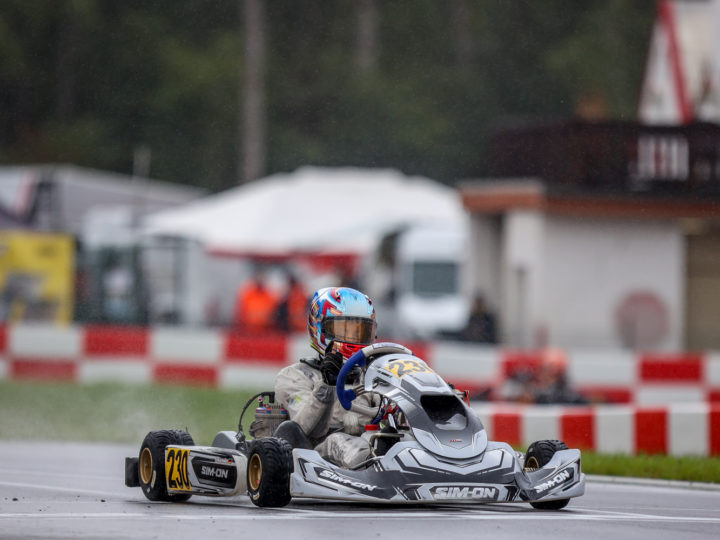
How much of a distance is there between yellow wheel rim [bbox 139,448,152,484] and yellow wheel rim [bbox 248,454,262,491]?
95 cm

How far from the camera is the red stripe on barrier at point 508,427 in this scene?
1249 cm

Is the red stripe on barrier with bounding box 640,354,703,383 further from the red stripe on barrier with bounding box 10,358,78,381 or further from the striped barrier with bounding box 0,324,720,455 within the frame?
the red stripe on barrier with bounding box 10,358,78,381

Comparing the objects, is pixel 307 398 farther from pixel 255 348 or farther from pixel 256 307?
pixel 256 307

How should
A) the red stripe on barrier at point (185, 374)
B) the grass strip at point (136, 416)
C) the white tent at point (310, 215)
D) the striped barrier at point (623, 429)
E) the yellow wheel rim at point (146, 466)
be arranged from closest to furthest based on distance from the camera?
the yellow wheel rim at point (146, 466)
the grass strip at point (136, 416)
the striped barrier at point (623, 429)
the red stripe on barrier at point (185, 374)
the white tent at point (310, 215)

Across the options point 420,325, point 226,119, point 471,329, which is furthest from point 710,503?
point 226,119

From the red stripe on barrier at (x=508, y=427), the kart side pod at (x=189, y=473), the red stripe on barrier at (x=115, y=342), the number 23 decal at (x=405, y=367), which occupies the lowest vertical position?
the kart side pod at (x=189, y=473)

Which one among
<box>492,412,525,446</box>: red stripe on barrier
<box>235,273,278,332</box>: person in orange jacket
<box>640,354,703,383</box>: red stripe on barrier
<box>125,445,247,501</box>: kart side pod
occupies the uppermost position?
<box>235,273,278,332</box>: person in orange jacket

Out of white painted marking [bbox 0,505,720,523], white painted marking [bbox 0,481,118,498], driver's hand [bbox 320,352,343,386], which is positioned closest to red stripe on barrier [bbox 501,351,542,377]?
white painted marking [bbox 0,481,118,498]

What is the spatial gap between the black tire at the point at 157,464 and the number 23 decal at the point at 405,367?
137 centimetres

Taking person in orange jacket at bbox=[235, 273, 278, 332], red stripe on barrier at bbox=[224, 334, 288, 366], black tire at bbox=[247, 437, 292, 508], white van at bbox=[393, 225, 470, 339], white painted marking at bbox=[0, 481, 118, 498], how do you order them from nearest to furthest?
black tire at bbox=[247, 437, 292, 508], white painted marking at bbox=[0, 481, 118, 498], red stripe on barrier at bbox=[224, 334, 288, 366], person in orange jacket at bbox=[235, 273, 278, 332], white van at bbox=[393, 225, 470, 339]

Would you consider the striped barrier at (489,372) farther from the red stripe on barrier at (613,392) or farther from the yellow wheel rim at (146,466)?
the yellow wheel rim at (146,466)

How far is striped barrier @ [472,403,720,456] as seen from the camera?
12.4 meters

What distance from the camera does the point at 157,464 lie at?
8.55 meters

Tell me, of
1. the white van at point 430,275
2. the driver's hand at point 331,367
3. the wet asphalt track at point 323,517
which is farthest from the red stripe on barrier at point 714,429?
the white van at point 430,275
